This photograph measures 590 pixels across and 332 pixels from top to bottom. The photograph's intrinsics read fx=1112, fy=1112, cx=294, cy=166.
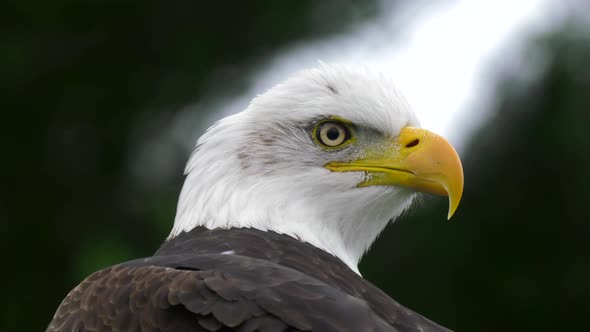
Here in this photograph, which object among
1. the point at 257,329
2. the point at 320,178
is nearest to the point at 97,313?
the point at 257,329

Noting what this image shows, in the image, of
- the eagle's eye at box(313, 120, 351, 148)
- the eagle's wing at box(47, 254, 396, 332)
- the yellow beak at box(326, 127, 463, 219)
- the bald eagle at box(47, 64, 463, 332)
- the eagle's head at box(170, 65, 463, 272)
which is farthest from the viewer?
the eagle's eye at box(313, 120, 351, 148)

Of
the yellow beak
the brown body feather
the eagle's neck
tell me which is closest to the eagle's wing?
the brown body feather

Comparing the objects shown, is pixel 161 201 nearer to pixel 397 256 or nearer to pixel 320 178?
pixel 397 256

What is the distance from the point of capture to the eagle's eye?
505 centimetres

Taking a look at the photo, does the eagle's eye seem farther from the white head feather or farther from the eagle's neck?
the eagle's neck

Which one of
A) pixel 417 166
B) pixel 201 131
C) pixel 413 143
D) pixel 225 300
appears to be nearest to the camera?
pixel 225 300

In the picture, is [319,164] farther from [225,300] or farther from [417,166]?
[225,300]

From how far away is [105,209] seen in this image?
9.63m

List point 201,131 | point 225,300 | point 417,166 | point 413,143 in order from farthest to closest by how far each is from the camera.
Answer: point 201,131 → point 413,143 → point 417,166 → point 225,300

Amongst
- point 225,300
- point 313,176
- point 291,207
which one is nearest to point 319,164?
point 313,176

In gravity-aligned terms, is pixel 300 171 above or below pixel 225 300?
above

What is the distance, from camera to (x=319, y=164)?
16.5ft

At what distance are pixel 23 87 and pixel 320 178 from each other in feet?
17.5

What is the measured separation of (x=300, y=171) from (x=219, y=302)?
145 cm
